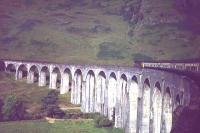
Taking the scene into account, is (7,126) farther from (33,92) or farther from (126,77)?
(33,92)

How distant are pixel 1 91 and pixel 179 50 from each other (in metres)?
91.3

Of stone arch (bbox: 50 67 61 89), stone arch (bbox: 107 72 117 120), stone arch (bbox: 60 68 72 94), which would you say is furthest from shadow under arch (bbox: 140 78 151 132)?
stone arch (bbox: 50 67 61 89)

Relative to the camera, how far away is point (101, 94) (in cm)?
8950

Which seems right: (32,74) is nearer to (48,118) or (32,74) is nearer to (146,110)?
(48,118)

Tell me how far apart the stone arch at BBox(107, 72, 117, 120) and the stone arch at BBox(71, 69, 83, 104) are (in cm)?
1872

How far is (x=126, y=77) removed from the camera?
252 feet

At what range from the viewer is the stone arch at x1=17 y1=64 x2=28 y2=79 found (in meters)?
133

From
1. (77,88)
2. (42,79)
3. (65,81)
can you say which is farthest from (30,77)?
(77,88)

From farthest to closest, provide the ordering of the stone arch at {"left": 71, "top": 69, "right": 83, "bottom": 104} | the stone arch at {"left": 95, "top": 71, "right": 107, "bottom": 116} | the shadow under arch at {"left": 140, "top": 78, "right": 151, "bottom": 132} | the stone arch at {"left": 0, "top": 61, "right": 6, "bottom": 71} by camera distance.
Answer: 1. the stone arch at {"left": 0, "top": 61, "right": 6, "bottom": 71}
2. the stone arch at {"left": 71, "top": 69, "right": 83, "bottom": 104}
3. the stone arch at {"left": 95, "top": 71, "right": 107, "bottom": 116}
4. the shadow under arch at {"left": 140, "top": 78, "right": 151, "bottom": 132}

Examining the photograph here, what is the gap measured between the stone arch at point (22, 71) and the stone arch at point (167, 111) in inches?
3208

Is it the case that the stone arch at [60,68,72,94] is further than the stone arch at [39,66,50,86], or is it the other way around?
the stone arch at [39,66,50,86]

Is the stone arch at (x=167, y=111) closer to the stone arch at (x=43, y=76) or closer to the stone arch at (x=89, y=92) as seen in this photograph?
the stone arch at (x=89, y=92)

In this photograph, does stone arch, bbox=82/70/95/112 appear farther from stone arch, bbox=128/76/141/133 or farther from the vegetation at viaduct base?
stone arch, bbox=128/76/141/133

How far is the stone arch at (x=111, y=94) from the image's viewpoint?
83562 mm
